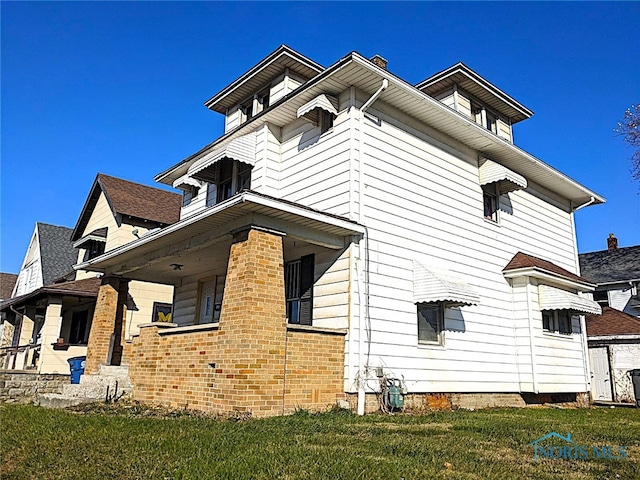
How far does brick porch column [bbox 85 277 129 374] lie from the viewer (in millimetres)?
13969

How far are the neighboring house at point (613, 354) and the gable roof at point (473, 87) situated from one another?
30.1ft

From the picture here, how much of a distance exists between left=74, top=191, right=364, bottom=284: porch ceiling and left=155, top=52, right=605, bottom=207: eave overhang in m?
3.07

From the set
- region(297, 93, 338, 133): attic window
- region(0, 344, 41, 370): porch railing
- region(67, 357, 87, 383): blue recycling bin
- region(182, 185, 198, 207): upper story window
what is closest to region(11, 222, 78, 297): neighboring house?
region(0, 344, 41, 370): porch railing

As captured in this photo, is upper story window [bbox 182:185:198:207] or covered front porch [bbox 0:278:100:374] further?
covered front porch [bbox 0:278:100:374]

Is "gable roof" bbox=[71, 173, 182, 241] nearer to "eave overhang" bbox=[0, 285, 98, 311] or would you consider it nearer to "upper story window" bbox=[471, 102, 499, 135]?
"eave overhang" bbox=[0, 285, 98, 311]

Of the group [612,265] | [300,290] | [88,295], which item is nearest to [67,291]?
[88,295]

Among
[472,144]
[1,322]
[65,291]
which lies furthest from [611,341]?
[1,322]

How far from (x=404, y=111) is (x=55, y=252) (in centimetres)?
2478

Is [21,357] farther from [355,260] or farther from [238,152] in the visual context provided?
[355,260]

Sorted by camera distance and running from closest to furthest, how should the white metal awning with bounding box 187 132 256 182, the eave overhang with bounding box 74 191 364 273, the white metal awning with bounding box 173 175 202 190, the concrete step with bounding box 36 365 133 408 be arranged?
the eave overhang with bounding box 74 191 364 273 → the concrete step with bounding box 36 365 133 408 → the white metal awning with bounding box 187 132 256 182 → the white metal awning with bounding box 173 175 202 190

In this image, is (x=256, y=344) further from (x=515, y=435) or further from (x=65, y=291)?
(x=65, y=291)

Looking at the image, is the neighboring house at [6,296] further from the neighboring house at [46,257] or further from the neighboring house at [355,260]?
the neighboring house at [355,260]

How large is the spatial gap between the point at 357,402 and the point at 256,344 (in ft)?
7.83

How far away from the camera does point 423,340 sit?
1136 cm
